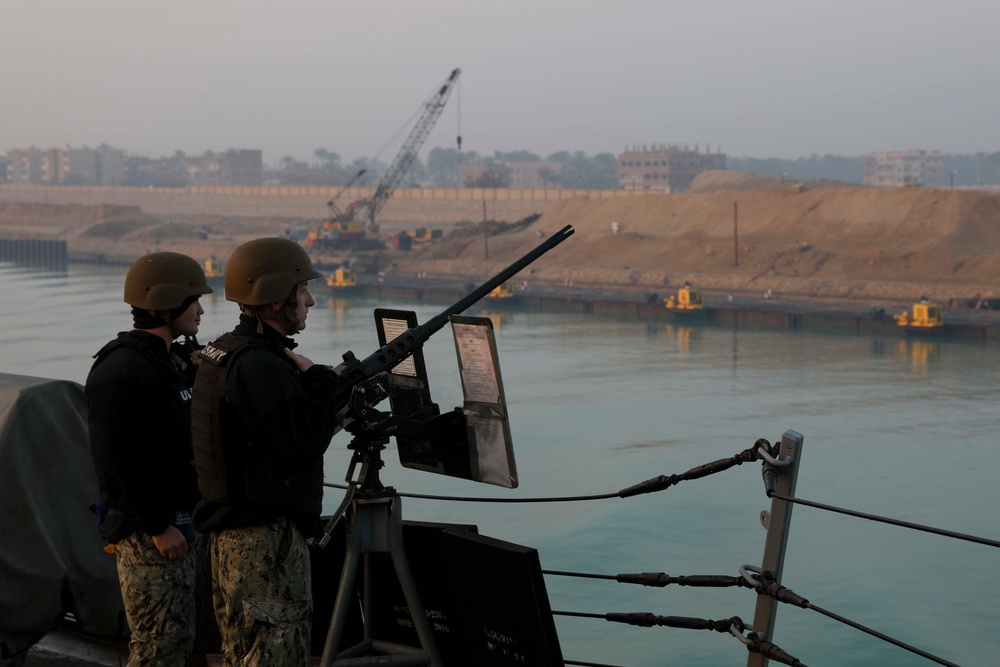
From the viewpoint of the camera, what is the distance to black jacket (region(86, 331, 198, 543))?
11.1ft

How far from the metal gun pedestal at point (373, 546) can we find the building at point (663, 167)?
14771 cm

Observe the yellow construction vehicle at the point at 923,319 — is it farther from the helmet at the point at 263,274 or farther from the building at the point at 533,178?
the building at the point at 533,178

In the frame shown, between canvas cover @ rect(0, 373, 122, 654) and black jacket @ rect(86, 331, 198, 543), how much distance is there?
3.15 feet

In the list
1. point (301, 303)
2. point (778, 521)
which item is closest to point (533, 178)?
point (301, 303)

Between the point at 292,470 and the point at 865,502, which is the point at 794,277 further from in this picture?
the point at 292,470

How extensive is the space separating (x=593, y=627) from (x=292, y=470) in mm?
14485

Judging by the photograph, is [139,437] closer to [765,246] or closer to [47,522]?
[47,522]

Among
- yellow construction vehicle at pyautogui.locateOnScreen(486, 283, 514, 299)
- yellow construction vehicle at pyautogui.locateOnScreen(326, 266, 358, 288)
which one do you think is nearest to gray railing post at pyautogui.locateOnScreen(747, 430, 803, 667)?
yellow construction vehicle at pyautogui.locateOnScreen(486, 283, 514, 299)

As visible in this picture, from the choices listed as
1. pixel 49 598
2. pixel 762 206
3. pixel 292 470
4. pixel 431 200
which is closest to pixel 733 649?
pixel 49 598

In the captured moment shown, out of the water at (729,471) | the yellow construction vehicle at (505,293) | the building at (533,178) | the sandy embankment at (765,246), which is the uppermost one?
the building at (533,178)

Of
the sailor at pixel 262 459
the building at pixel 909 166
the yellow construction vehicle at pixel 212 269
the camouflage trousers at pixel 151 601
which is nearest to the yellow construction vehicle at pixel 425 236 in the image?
the yellow construction vehicle at pixel 212 269

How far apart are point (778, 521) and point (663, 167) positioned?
15248 cm

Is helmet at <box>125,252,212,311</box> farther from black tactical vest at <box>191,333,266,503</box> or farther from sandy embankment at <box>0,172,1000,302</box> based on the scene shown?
sandy embankment at <box>0,172,1000,302</box>

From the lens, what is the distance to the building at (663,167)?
498 feet
